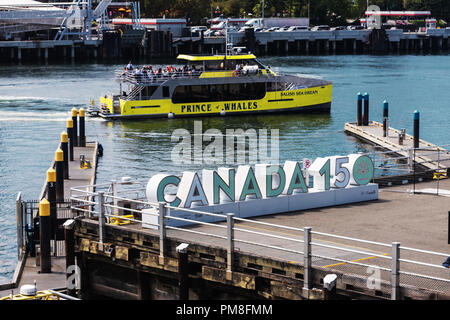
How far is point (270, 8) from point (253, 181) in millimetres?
163302

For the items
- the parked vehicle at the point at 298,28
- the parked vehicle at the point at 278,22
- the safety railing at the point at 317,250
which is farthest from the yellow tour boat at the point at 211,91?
the parked vehicle at the point at 278,22

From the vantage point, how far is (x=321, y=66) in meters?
122

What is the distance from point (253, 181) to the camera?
2338 cm

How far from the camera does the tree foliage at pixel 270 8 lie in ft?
573

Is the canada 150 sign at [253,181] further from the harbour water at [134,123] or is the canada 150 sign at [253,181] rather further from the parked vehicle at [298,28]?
the parked vehicle at [298,28]

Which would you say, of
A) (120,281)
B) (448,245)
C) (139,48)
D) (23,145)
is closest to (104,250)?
(120,281)

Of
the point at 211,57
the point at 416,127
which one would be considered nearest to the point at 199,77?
the point at 211,57

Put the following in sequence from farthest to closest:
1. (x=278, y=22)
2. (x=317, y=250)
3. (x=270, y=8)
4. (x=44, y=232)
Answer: (x=270, y=8) → (x=278, y=22) → (x=44, y=232) → (x=317, y=250)

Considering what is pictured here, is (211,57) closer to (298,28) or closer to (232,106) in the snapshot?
(232,106)

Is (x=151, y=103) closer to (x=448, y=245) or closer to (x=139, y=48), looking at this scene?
(x=448, y=245)

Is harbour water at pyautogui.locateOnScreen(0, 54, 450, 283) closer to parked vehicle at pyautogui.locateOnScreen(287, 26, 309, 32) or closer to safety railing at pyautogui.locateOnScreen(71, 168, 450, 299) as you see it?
safety railing at pyautogui.locateOnScreen(71, 168, 450, 299)

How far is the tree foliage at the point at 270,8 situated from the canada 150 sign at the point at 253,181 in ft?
500

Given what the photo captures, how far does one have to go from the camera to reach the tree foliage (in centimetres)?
17474

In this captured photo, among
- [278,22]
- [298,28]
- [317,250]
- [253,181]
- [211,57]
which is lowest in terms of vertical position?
[317,250]
